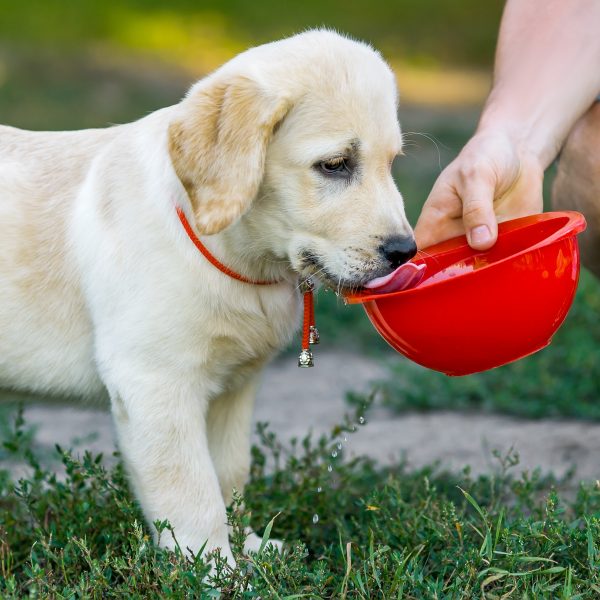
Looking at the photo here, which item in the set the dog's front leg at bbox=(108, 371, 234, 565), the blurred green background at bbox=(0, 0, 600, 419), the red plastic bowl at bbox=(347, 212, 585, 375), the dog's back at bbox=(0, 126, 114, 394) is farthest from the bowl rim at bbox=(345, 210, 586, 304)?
the dog's back at bbox=(0, 126, 114, 394)

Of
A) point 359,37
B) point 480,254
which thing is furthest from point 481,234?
point 359,37

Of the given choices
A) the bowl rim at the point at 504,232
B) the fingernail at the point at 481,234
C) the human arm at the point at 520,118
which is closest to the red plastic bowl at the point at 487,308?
the bowl rim at the point at 504,232

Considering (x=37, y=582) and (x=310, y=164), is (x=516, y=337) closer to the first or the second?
(x=310, y=164)

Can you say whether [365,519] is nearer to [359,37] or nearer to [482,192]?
[482,192]

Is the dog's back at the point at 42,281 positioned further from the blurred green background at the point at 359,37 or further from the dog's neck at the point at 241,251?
the blurred green background at the point at 359,37

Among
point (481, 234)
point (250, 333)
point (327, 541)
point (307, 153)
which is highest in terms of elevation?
point (307, 153)

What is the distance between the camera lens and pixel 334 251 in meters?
2.57

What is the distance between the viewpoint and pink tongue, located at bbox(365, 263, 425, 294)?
8.50 ft

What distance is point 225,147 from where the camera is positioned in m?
2.51

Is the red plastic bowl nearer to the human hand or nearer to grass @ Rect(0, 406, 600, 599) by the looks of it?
the human hand

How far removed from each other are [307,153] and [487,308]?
1.91 feet

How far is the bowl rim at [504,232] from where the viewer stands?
2.55 m

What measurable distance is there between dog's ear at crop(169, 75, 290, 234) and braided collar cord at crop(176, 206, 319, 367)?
0.16m

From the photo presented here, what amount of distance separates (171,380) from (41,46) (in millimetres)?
11113
